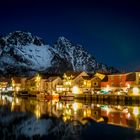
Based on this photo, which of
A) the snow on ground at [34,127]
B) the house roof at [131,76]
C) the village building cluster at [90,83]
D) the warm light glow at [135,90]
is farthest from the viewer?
the house roof at [131,76]

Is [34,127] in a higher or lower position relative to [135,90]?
lower

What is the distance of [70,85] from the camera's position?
12912 cm

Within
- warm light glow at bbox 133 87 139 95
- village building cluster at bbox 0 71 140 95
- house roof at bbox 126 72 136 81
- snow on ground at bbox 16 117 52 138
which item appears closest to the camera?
snow on ground at bbox 16 117 52 138

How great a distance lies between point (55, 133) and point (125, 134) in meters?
8.01

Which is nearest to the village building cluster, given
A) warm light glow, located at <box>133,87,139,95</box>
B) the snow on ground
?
warm light glow, located at <box>133,87,139,95</box>

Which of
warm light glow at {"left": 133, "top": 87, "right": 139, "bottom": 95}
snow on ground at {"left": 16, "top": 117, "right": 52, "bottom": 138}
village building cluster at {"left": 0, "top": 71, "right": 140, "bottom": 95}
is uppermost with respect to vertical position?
village building cluster at {"left": 0, "top": 71, "right": 140, "bottom": 95}

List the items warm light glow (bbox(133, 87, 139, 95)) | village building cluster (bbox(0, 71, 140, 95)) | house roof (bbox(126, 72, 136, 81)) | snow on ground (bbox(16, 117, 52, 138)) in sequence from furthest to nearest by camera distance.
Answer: house roof (bbox(126, 72, 136, 81)) < village building cluster (bbox(0, 71, 140, 95)) < warm light glow (bbox(133, 87, 139, 95)) < snow on ground (bbox(16, 117, 52, 138))

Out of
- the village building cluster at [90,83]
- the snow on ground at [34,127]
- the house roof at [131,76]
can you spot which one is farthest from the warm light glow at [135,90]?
the snow on ground at [34,127]

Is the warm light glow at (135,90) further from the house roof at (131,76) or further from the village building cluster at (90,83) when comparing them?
the house roof at (131,76)

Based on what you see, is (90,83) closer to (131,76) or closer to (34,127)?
(131,76)

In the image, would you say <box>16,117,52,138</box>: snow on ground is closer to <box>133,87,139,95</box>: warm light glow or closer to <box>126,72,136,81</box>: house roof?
<box>133,87,139,95</box>: warm light glow

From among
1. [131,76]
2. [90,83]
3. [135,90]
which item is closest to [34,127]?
[135,90]

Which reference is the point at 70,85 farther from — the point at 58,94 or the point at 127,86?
the point at 127,86

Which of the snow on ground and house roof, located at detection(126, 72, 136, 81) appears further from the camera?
house roof, located at detection(126, 72, 136, 81)
